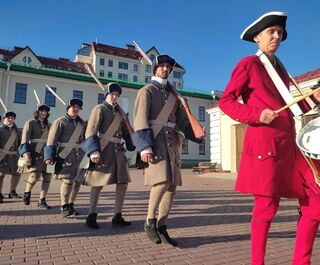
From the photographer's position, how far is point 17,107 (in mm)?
30734

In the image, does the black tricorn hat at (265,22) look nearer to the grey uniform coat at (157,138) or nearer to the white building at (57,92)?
the grey uniform coat at (157,138)

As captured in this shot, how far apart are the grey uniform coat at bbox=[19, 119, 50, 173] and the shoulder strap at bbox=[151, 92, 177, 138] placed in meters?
3.93

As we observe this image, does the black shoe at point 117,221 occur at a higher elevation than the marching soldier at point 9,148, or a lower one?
lower

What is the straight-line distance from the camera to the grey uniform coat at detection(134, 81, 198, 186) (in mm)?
4090

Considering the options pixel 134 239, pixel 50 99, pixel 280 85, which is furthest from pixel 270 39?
pixel 50 99

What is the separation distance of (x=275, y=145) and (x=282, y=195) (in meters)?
0.36

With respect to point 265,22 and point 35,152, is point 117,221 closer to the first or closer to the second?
point 35,152

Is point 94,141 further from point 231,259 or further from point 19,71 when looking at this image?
point 19,71

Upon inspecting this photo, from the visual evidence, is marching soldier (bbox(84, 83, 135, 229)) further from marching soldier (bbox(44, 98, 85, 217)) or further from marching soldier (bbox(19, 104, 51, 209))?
marching soldier (bbox(19, 104, 51, 209))

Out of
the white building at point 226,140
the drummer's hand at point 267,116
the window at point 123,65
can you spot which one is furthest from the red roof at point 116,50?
the drummer's hand at point 267,116

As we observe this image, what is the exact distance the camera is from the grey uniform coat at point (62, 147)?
248 inches

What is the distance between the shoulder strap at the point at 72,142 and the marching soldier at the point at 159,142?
8.54 feet

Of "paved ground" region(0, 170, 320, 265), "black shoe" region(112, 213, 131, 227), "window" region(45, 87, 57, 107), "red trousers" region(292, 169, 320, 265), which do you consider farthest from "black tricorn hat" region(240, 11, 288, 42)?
"window" region(45, 87, 57, 107)

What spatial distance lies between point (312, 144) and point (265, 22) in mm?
1059
